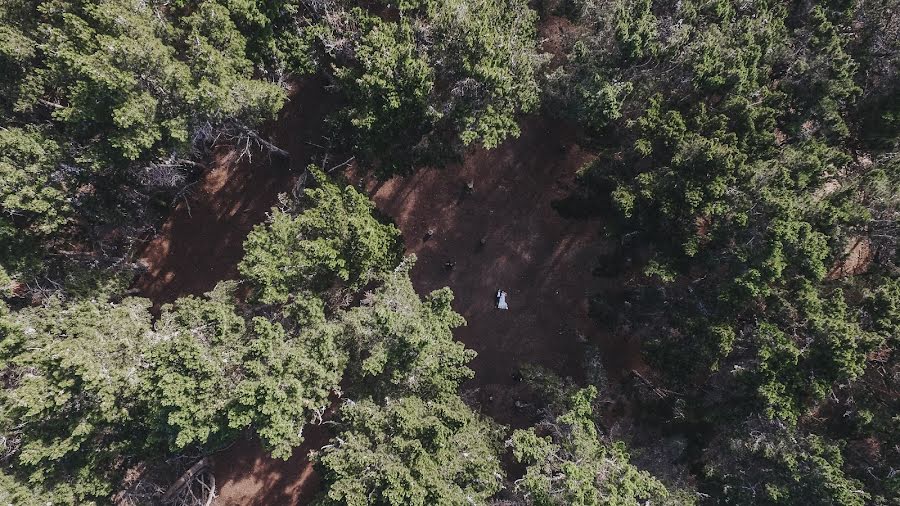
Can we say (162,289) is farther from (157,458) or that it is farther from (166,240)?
(157,458)

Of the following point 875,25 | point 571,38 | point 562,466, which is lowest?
point 562,466

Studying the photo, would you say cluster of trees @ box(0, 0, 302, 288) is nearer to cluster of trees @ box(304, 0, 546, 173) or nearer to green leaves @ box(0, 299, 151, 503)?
cluster of trees @ box(304, 0, 546, 173)

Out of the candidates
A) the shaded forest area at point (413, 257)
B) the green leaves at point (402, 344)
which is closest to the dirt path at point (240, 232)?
the shaded forest area at point (413, 257)

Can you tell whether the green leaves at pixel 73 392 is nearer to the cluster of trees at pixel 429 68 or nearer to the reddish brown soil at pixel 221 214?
the reddish brown soil at pixel 221 214

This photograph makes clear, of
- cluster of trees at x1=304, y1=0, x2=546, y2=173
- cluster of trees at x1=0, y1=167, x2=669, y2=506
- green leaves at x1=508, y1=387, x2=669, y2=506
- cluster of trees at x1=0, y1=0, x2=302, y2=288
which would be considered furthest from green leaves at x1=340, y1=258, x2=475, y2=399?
cluster of trees at x1=0, y1=0, x2=302, y2=288

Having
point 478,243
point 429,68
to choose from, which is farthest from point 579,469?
point 429,68

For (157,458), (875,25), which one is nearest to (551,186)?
(875,25)

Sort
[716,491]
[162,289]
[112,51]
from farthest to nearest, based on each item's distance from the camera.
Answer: [162,289] → [716,491] → [112,51]
